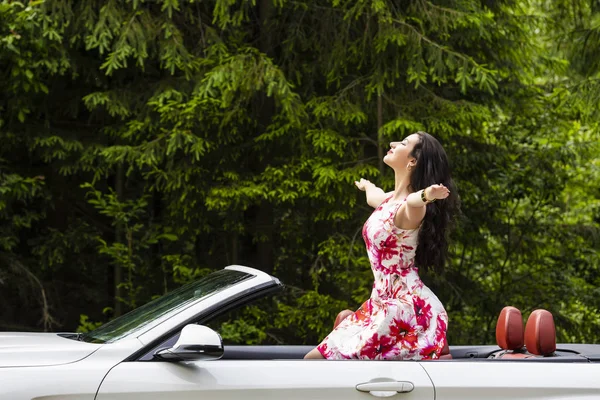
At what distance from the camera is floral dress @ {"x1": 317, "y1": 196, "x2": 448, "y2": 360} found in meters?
4.11

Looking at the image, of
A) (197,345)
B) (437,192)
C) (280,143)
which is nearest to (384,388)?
(197,345)

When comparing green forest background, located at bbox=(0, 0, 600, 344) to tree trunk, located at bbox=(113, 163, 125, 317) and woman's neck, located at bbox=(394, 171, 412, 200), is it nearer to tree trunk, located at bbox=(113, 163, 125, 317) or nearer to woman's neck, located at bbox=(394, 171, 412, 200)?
tree trunk, located at bbox=(113, 163, 125, 317)

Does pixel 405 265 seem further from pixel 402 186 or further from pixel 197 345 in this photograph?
pixel 197 345

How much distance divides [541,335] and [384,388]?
1.07m

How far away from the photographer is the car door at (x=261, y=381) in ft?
11.1

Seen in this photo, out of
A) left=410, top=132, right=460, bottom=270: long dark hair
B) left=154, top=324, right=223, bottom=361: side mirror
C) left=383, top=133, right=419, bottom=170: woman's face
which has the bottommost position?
left=154, top=324, right=223, bottom=361: side mirror

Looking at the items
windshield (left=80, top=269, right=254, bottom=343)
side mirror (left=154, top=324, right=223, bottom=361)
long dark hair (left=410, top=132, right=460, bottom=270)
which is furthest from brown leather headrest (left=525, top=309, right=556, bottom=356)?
side mirror (left=154, top=324, right=223, bottom=361)

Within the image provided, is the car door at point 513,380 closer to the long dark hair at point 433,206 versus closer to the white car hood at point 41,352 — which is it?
the long dark hair at point 433,206

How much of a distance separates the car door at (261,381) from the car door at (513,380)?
0.09 meters

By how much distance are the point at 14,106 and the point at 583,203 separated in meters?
9.22

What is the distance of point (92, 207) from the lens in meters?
11.6

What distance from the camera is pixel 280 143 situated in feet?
32.3

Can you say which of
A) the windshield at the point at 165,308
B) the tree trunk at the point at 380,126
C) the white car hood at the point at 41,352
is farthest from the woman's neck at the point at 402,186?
the tree trunk at the point at 380,126

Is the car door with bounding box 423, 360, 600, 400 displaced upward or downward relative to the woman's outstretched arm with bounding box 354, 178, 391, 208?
downward
